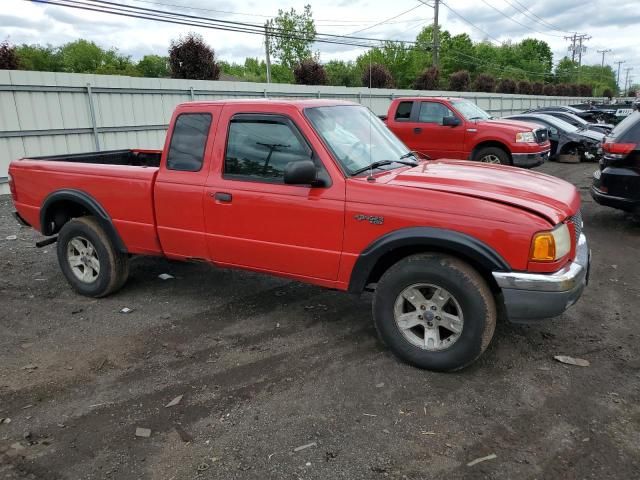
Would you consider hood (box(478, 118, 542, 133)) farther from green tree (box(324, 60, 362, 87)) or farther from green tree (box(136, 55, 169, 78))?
green tree (box(136, 55, 169, 78))

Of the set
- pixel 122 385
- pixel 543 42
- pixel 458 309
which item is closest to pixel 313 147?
pixel 458 309

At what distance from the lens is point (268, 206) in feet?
13.2

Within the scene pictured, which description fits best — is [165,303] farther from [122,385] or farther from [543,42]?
[543,42]

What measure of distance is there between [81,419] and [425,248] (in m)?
2.54

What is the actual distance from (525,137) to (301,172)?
30.7 feet

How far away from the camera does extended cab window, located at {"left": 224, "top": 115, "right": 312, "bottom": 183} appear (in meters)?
3.99

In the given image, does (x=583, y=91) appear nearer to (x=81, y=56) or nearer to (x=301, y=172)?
(x=301, y=172)

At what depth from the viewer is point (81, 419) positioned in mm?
3205

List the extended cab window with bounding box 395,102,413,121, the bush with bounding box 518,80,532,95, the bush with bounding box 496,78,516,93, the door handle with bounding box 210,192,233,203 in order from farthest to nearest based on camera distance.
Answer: the bush with bounding box 518,80,532,95
the bush with bounding box 496,78,516,93
the extended cab window with bounding box 395,102,413,121
the door handle with bounding box 210,192,233,203

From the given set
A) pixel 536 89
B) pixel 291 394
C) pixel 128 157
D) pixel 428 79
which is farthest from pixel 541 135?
pixel 536 89

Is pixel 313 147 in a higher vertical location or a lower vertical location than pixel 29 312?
higher

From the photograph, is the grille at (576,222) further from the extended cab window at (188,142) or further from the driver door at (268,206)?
the extended cab window at (188,142)

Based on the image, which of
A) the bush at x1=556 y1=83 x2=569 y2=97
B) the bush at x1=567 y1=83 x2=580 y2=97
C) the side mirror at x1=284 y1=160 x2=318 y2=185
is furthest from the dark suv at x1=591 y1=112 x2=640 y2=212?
the bush at x1=567 y1=83 x2=580 y2=97

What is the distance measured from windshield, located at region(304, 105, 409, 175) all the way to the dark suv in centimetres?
405
